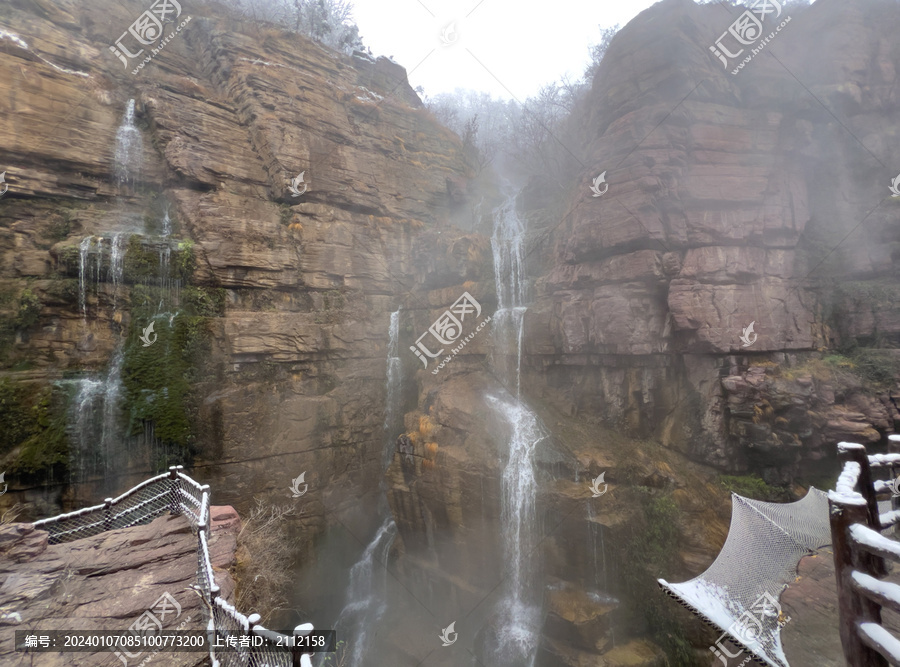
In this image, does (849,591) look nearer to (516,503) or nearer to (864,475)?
(864,475)

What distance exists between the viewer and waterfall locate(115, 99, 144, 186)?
16.4 m

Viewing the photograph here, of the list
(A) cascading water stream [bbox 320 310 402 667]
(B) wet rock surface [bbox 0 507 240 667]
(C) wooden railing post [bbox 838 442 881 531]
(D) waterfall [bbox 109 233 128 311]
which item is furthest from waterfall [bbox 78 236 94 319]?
(C) wooden railing post [bbox 838 442 881 531]

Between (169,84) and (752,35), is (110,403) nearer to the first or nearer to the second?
(169,84)

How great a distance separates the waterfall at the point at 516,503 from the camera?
1256 cm

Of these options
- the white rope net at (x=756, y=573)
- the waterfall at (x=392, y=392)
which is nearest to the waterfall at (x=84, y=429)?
the waterfall at (x=392, y=392)

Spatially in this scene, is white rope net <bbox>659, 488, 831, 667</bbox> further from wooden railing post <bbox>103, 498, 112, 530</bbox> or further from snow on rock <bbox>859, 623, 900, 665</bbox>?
wooden railing post <bbox>103, 498, 112, 530</bbox>

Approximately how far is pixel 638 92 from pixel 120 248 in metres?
20.6

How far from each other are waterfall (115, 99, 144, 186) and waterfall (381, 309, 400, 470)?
40.2 ft

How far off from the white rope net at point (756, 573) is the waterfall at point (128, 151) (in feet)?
72.3

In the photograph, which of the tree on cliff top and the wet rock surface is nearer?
the wet rock surface

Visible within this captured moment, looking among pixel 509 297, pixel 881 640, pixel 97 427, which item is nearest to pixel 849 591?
pixel 881 640

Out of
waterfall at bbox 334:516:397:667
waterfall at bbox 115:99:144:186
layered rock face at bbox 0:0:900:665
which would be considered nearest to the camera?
layered rock face at bbox 0:0:900:665

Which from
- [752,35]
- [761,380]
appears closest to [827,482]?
[761,380]

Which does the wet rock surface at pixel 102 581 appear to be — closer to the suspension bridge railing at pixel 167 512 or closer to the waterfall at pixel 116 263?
the suspension bridge railing at pixel 167 512
